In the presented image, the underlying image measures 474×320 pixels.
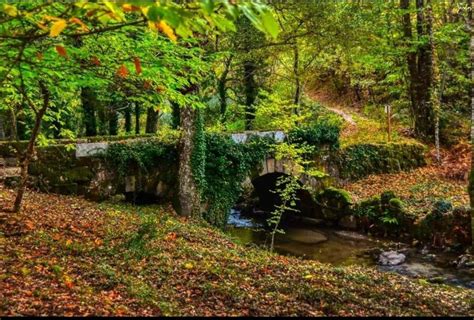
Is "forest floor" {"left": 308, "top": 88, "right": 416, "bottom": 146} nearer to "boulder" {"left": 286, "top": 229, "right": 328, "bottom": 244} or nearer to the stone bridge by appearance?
"boulder" {"left": 286, "top": 229, "right": 328, "bottom": 244}

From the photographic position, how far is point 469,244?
38.0 feet

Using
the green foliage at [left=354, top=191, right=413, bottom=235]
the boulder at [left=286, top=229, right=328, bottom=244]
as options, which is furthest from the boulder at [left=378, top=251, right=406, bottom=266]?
the boulder at [left=286, top=229, right=328, bottom=244]

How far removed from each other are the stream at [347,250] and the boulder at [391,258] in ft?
0.42

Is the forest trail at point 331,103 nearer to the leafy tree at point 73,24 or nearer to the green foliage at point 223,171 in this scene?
the green foliage at point 223,171

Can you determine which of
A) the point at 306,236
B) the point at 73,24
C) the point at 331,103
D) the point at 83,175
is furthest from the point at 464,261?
the point at 331,103

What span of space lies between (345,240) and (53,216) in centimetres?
881

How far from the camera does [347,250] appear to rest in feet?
41.0

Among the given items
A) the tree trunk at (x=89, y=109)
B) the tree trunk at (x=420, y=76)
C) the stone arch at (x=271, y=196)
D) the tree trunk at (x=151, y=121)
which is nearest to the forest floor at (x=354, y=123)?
the tree trunk at (x=420, y=76)

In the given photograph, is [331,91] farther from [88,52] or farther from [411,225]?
[88,52]

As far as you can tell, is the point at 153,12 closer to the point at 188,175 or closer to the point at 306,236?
the point at 188,175

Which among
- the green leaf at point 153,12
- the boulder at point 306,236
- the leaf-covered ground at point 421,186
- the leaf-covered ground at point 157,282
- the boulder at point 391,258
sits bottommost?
the boulder at point 391,258

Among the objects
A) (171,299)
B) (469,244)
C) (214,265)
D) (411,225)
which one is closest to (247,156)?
(411,225)

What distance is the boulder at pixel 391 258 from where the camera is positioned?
11148 mm

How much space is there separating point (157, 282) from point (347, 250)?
27.2 feet
